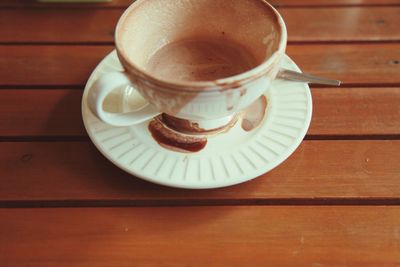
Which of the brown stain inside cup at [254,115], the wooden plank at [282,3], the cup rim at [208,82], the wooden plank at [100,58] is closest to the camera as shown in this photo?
the cup rim at [208,82]

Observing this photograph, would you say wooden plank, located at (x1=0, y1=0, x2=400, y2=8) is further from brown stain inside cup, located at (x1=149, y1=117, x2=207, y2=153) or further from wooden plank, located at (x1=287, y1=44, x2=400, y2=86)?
brown stain inside cup, located at (x1=149, y1=117, x2=207, y2=153)

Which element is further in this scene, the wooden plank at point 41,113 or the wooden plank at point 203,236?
the wooden plank at point 41,113

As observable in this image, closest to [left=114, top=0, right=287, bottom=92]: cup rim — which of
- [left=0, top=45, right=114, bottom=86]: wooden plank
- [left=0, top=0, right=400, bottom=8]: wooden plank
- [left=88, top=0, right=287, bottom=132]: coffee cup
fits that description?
[left=88, top=0, right=287, bottom=132]: coffee cup

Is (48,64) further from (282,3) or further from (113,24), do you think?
(282,3)

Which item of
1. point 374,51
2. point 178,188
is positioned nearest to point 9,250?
point 178,188

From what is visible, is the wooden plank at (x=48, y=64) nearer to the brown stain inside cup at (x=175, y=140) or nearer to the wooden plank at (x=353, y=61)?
the brown stain inside cup at (x=175, y=140)

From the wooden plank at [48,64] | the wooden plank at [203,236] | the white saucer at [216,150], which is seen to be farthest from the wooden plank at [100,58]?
the wooden plank at [203,236]

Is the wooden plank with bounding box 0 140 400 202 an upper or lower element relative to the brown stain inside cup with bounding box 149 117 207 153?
lower
